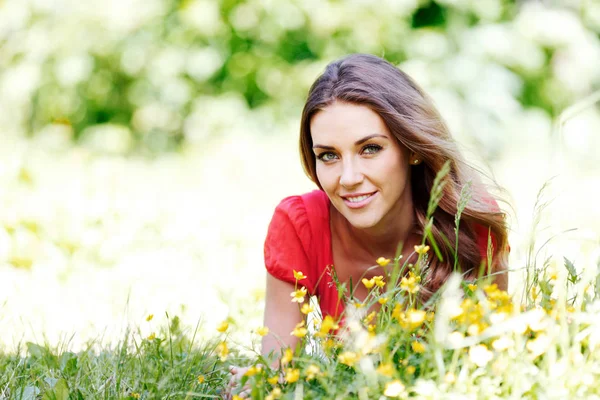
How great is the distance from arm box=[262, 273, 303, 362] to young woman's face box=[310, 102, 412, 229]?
41cm

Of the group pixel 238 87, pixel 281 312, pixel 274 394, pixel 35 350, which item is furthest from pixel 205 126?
pixel 274 394

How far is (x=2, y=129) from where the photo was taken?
6898 millimetres

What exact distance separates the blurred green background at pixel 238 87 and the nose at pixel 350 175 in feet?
7.65

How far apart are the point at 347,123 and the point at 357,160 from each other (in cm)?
13

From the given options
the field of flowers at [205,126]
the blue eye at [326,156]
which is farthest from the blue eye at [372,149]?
the field of flowers at [205,126]

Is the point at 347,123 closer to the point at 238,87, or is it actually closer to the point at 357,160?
the point at 357,160

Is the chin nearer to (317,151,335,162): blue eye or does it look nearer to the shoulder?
(317,151,335,162): blue eye

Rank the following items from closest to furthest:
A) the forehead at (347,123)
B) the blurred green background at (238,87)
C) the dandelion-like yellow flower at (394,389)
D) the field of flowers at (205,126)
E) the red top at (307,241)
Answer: the dandelion-like yellow flower at (394,389) < the forehead at (347,123) < the red top at (307,241) < the field of flowers at (205,126) < the blurred green background at (238,87)

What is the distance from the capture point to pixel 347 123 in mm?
2455

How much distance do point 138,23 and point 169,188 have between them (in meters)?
1.83

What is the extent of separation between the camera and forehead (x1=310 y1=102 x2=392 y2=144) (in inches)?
96.2

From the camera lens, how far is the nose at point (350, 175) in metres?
2.40

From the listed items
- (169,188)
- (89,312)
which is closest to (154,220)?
(169,188)

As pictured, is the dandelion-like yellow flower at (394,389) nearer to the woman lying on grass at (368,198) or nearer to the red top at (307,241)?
the woman lying on grass at (368,198)
